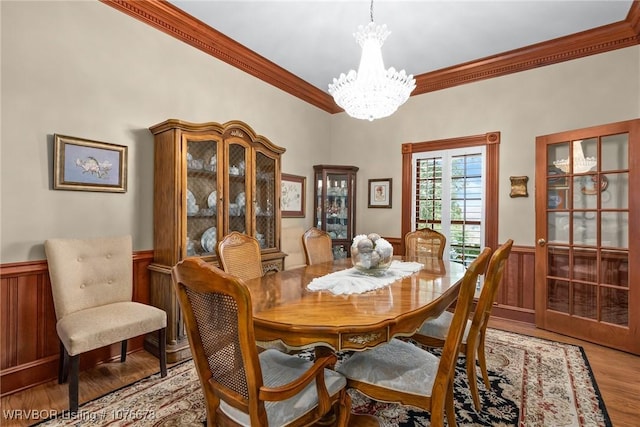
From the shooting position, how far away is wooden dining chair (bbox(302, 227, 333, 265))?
2.89m

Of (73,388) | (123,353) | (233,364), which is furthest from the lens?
(123,353)

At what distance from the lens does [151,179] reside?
2762mm

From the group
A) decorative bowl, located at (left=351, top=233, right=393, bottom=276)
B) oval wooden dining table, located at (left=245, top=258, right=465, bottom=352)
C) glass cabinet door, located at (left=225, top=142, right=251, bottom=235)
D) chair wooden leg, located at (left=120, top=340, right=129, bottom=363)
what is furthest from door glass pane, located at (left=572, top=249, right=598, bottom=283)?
chair wooden leg, located at (left=120, top=340, right=129, bottom=363)

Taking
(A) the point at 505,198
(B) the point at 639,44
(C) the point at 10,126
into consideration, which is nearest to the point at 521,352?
(A) the point at 505,198

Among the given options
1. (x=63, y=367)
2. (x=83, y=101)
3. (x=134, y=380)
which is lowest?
(x=134, y=380)

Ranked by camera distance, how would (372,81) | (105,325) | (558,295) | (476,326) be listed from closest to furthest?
(476,326), (105,325), (372,81), (558,295)

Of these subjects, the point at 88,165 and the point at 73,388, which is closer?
the point at 73,388

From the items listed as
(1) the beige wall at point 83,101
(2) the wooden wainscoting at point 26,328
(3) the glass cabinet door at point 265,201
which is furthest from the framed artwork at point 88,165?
(3) the glass cabinet door at point 265,201

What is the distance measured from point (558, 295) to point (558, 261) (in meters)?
0.33

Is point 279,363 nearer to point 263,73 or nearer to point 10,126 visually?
point 10,126

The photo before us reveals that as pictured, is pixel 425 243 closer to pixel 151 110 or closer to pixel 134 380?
pixel 134 380

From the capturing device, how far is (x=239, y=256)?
7.66 ft

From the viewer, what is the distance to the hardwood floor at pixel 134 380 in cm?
186

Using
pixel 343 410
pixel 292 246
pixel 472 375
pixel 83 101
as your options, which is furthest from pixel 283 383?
pixel 292 246
